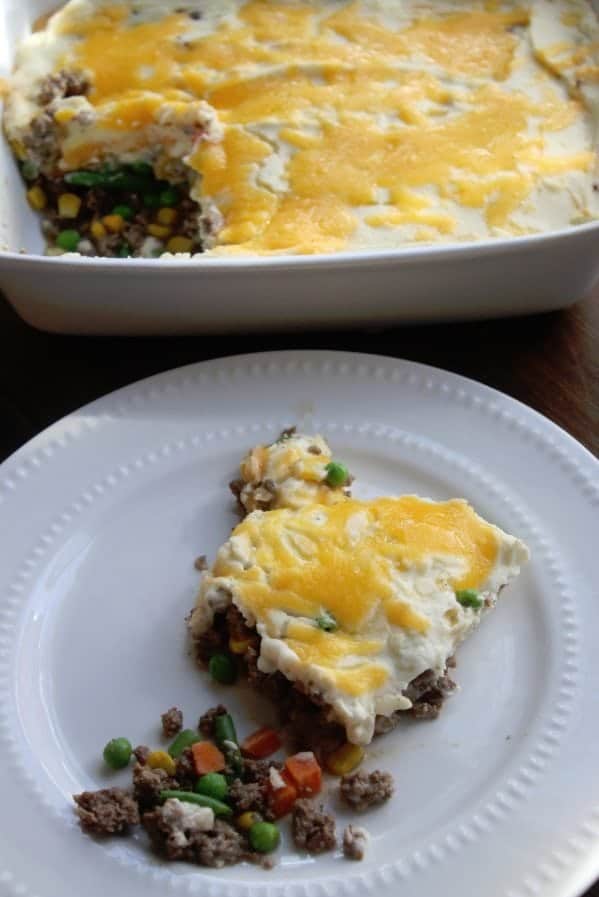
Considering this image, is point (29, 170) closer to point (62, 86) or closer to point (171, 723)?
point (62, 86)

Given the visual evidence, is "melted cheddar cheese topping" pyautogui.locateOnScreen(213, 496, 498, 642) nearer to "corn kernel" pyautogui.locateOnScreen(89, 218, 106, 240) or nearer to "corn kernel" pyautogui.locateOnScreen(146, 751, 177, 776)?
"corn kernel" pyautogui.locateOnScreen(146, 751, 177, 776)

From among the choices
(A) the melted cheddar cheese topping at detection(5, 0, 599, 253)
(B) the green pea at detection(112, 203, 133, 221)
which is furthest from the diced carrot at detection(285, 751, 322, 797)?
(B) the green pea at detection(112, 203, 133, 221)

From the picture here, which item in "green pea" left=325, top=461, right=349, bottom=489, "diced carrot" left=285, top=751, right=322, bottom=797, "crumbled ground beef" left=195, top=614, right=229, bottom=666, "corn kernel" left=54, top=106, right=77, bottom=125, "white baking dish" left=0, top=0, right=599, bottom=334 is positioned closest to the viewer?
"diced carrot" left=285, top=751, right=322, bottom=797

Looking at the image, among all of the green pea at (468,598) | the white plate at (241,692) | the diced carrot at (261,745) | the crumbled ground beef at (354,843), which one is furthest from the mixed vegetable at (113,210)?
the crumbled ground beef at (354,843)

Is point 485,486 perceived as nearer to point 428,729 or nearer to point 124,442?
point 428,729

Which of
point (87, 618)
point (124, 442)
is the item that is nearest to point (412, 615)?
point (87, 618)

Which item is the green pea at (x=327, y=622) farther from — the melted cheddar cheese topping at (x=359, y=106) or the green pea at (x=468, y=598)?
the melted cheddar cheese topping at (x=359, y=106)
